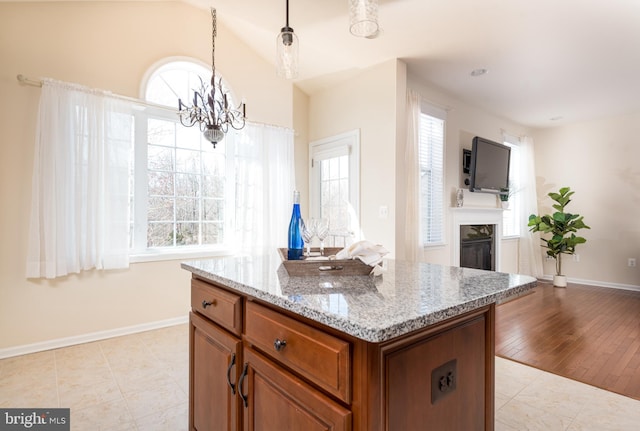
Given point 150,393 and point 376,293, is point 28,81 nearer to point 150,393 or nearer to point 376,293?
point 150,393

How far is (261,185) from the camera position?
3.96 m

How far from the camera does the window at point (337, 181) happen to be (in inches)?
151

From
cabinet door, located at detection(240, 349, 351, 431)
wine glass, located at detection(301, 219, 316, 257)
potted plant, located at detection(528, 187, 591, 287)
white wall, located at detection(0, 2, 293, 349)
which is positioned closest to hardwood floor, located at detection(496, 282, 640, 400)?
potted plant, located at detection(528, 187, 591, 287)

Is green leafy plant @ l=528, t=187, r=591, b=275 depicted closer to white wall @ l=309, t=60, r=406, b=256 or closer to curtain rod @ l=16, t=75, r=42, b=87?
white wall @ l=309, t=60, r=406, b=256

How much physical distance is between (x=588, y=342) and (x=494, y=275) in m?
2.57

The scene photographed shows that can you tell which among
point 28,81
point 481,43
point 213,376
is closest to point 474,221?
point 481,43

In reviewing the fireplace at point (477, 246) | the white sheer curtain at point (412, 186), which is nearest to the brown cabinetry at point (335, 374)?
the white sheer curtain at point (412, 186)

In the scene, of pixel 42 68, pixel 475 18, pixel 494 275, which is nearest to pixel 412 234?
pixel 475 18

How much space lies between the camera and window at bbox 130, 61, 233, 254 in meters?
3.31

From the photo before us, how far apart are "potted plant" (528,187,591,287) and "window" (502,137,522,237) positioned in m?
0.28

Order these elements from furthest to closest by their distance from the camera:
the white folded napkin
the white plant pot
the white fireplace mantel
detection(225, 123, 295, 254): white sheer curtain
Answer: the white plant pot → the white fireplace mantel → detection(225, 123, 295, 254): white sheer curtain → the white folded napkin

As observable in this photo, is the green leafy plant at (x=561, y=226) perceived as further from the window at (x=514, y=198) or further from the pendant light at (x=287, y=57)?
the pendant light at (x=287, y=57)

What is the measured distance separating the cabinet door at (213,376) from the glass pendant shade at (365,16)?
1453 mm

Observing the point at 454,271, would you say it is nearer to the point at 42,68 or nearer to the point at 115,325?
the point at 115,325
